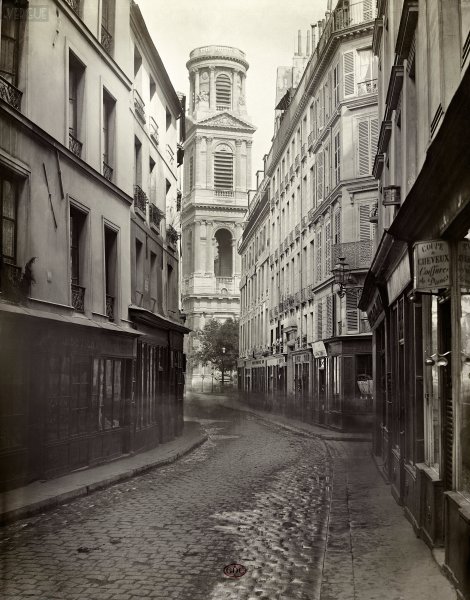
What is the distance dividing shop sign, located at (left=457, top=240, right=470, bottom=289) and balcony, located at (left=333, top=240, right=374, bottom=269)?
67.6ft

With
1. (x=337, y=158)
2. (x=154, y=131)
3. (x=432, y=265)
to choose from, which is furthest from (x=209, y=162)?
(x=432, y=265)

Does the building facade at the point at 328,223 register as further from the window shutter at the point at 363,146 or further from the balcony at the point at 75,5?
the balcony at the point at 75,5

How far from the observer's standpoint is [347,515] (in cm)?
973

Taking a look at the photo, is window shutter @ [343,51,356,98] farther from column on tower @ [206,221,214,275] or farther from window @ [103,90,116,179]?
column on tower @ [206,221,214,275]

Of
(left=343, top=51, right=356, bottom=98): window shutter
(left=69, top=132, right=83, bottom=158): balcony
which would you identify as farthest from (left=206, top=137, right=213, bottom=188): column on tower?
(left=69, top=132, right=83, bottom=158): balcony

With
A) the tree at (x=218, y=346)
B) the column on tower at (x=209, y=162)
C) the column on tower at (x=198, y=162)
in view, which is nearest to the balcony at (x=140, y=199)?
the column on tower at (x=198, y=162)

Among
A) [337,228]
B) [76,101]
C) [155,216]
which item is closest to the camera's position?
[76,101]

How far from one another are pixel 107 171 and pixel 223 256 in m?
60.1

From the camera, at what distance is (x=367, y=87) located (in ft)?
93.1

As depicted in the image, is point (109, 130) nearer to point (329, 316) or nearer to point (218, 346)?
point (329, 316)

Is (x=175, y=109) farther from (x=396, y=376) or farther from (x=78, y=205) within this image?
(x=396, y=376)

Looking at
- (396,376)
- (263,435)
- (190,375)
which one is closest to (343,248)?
(263,435)

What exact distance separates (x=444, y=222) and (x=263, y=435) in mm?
17939

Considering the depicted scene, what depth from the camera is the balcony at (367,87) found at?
92.5 feet
